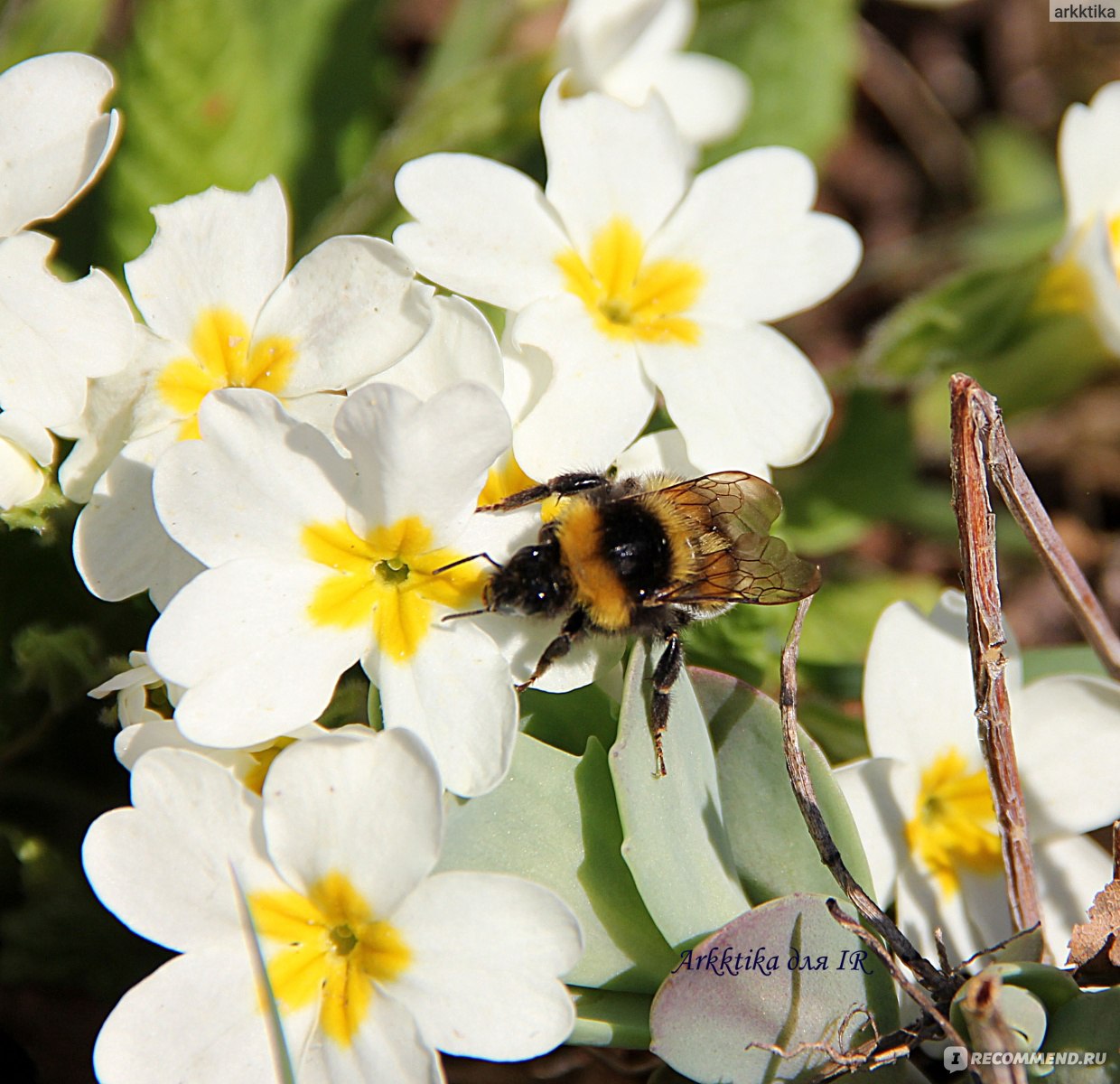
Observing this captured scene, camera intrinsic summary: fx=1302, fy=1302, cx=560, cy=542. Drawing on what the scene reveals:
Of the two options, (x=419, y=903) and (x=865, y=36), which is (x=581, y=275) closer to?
(x=419, y=903)

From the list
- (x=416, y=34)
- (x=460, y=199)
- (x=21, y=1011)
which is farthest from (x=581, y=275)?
(x=416, y=34)

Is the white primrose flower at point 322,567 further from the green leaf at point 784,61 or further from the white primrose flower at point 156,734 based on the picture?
the green leaf at point 784,61

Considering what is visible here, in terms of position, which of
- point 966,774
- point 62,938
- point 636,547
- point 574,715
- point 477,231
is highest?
point 477,231

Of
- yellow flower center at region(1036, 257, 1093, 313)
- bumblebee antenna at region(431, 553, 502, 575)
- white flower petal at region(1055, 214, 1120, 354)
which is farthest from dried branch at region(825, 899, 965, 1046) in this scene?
yellow flower center at region(1036, 257, 1093, 313)

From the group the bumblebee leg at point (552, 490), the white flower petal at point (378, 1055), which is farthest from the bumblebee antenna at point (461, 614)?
the white flower petal at point (378, 1055)

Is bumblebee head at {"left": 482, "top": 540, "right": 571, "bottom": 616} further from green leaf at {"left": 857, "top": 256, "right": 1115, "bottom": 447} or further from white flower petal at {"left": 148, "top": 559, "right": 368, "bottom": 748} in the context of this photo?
green leaf at {"left": 857, "top": 256, "right": 1115, "bottom": 447}

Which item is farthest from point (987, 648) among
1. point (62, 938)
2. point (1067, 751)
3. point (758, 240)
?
point (62, 938)

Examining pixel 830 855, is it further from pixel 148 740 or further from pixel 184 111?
pixel 184 111
